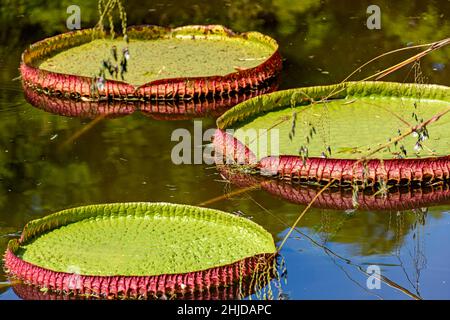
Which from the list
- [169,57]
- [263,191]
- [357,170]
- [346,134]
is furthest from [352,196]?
[169,57]

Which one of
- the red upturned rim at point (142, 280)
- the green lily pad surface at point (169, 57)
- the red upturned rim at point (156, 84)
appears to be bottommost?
the green lily pad surface at point (169, 57)

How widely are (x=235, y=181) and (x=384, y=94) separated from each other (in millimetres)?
1812

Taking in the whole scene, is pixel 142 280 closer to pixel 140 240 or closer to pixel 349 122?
pixel 140 240

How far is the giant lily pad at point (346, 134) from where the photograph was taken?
7664 mm

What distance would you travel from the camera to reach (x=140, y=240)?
6.69 metres

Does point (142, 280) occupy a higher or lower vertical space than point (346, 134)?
higher

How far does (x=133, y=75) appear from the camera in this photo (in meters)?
9.88

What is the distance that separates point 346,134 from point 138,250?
2.34m

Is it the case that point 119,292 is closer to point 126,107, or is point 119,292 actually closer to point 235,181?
point 235,181

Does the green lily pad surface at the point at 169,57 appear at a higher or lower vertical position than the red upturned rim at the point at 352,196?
lower

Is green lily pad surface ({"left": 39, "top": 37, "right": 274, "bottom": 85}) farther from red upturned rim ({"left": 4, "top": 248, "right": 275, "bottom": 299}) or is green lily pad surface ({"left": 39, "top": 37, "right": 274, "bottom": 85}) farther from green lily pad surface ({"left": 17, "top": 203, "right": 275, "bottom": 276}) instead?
red upturned rim ({"left": 4, "top": 248, "right": 275, "bottom": 299})

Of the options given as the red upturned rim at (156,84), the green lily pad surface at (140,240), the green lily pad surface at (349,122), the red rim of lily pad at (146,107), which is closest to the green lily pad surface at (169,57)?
the red upturned rim at (156,84)

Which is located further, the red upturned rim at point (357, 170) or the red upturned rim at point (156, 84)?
the red upturned rim at point (156, 84)

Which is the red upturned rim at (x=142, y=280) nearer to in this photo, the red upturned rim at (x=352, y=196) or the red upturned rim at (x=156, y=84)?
the red upturned rim at (x=352, y=196)
